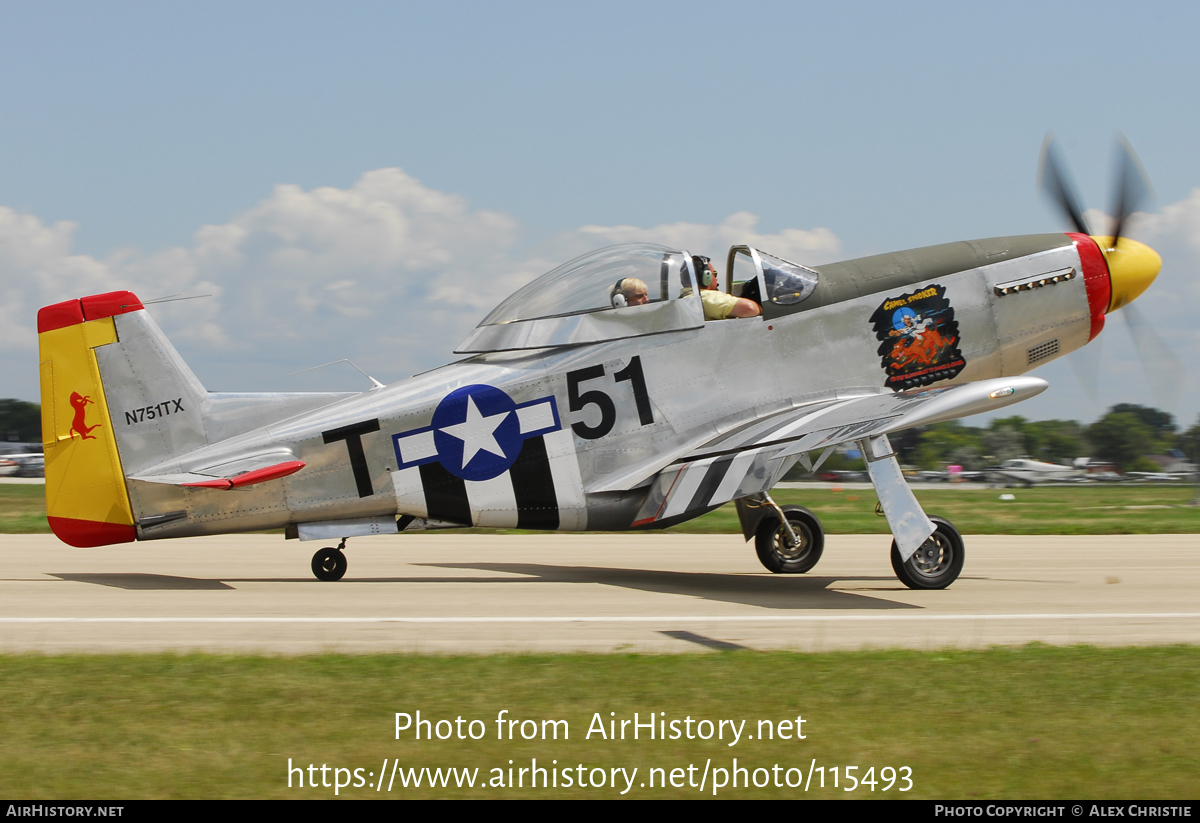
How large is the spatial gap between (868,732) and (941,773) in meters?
0.59

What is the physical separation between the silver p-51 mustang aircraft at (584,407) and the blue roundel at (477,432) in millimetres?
16

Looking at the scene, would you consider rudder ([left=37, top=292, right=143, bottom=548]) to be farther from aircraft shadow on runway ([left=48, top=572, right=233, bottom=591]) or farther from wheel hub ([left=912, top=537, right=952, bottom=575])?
wheel hub ([left=912, top=537, right=952, bottom=575])

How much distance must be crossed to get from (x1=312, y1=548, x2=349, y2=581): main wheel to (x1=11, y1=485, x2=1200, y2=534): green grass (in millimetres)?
5626

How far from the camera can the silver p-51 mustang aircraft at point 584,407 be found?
32.1ft

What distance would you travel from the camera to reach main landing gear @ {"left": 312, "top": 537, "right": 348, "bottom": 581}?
10.8m

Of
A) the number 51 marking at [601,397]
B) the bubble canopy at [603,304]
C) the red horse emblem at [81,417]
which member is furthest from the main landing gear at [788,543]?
the red horse emblem at [81,417]

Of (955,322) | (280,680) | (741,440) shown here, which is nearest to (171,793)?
(280,680)

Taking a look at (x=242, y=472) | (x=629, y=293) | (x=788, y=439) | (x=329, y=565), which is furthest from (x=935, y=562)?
(x=242, y=472)

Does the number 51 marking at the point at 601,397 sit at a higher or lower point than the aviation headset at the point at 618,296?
lower

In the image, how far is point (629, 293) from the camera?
1040 cm

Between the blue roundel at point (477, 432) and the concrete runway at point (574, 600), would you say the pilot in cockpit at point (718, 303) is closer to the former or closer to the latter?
the blue roundel at point (477, 432)

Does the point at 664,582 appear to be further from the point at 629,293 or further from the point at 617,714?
the point at 617,714

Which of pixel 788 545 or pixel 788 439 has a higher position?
pixel 788 439

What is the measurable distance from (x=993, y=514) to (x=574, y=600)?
15242mm
